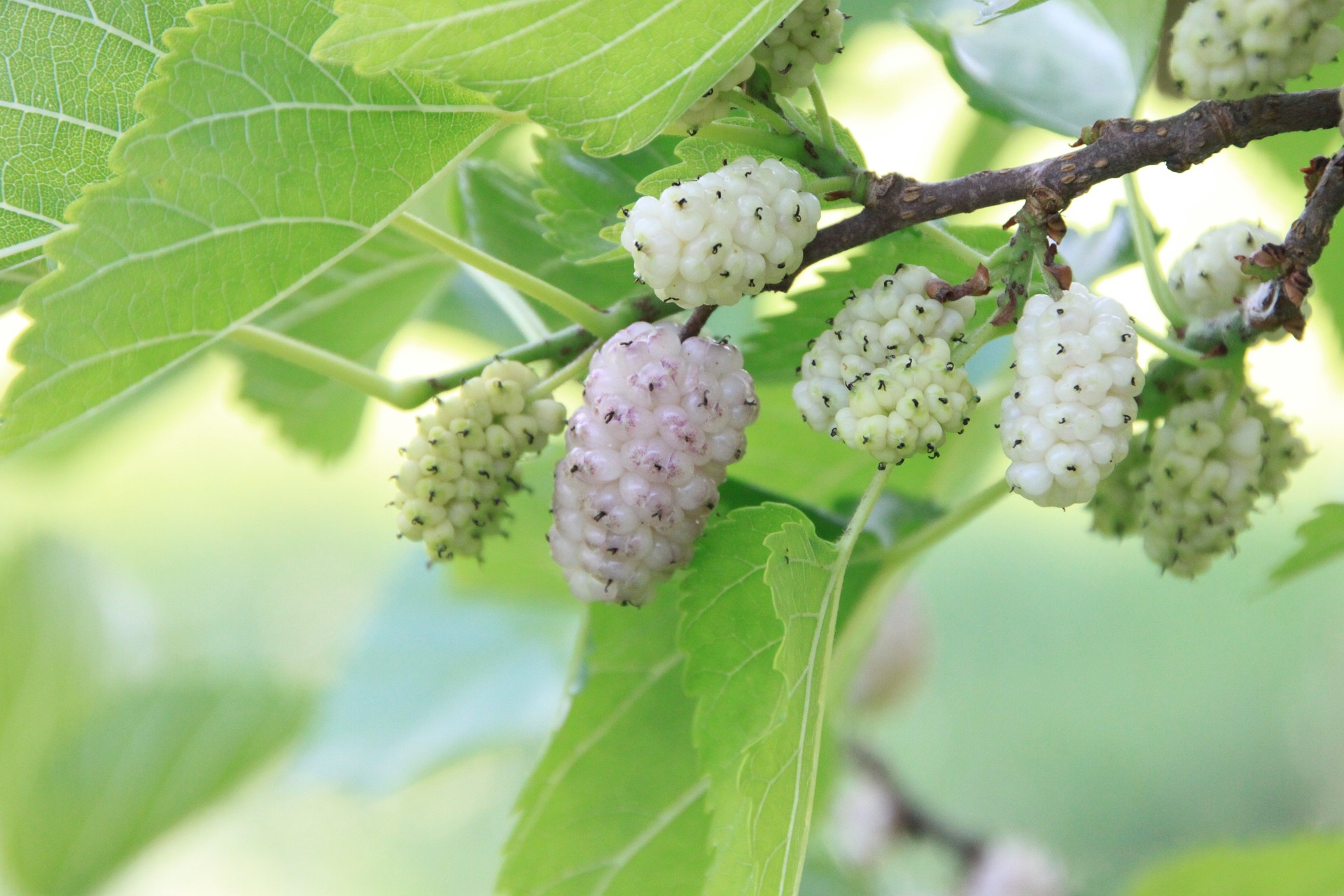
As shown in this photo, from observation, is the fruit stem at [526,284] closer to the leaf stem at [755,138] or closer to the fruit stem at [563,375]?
the fruit stem at [563,375]

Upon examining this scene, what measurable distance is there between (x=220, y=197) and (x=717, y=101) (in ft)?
0.73

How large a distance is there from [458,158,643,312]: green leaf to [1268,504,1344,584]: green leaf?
472mm

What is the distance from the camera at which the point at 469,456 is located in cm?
62

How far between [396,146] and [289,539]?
2874mm

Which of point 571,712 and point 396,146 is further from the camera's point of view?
point 571,712

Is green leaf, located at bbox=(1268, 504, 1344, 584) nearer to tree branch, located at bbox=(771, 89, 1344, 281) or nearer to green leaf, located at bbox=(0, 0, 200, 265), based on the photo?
tree branch, located at bbox=(771, 89, 1344, 281)

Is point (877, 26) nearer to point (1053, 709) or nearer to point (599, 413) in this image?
point (599, 413)

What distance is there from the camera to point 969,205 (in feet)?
1.85

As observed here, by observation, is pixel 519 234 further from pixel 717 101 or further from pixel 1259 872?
pixel 1259 872

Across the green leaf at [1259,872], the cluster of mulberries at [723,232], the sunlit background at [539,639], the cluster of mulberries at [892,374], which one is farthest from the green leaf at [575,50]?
the green leaf at [1259,872]

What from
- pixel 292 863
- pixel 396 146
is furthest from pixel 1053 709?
pixel 396 146

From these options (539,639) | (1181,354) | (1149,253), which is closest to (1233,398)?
(1181,354)

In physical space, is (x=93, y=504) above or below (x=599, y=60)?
below

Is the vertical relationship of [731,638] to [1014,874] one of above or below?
above
